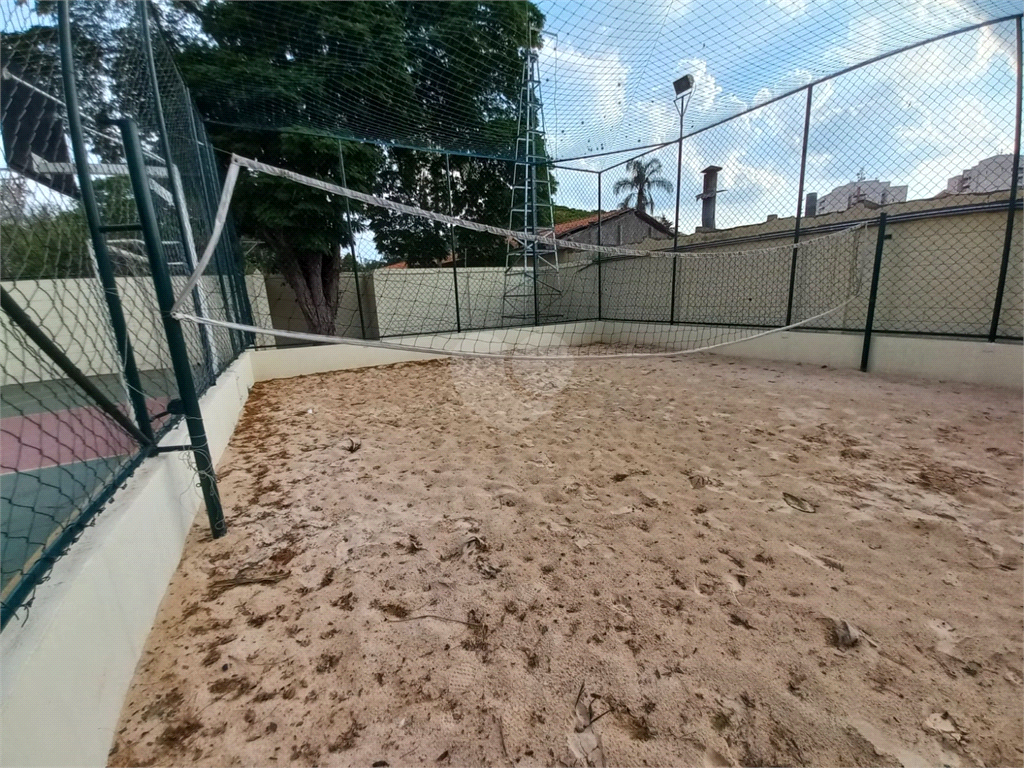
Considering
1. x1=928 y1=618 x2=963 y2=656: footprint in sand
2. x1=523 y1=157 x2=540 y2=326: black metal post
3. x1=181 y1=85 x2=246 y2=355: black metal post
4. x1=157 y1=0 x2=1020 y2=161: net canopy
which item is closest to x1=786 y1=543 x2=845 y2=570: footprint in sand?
x1=928 y1=618 x2=963 y2=656: footprint in sand

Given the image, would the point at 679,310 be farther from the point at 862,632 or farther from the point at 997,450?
the point at 862,632

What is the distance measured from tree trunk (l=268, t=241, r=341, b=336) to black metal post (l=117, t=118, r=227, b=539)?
472 centimetres

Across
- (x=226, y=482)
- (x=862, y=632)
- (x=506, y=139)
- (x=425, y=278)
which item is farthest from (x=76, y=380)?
(x=425, y=278)

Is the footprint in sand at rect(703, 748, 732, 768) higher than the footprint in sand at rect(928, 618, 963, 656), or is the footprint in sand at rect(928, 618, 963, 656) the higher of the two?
the footprint in sand at rect(928, 618, 963, 656)

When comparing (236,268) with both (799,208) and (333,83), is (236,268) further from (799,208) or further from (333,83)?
(799,208)

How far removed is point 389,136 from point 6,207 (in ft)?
13.4

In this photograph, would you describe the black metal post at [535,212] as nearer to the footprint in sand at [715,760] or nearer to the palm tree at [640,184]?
the palm tree at [640,184]

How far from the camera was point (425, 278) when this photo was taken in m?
6.38

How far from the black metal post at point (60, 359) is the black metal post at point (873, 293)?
198 inches

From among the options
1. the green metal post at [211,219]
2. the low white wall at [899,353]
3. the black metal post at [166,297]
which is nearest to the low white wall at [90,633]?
the black metal post at [166,297]

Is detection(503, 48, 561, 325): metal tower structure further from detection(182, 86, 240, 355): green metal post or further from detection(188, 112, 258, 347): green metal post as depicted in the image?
detection(182, 86, 240, 355): green metal post

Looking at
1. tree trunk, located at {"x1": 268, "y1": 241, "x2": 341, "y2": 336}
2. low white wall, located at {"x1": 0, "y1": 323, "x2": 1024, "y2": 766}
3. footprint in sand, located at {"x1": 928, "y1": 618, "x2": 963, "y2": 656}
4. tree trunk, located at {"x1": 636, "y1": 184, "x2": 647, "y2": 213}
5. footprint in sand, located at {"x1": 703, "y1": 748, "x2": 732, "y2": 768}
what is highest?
tree trunk, located at {"x1": 636, "y1": 184, "x2": 647, "y2": 213}

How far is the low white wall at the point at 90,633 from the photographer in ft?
2.16

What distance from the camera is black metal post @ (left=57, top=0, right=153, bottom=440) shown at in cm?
122
